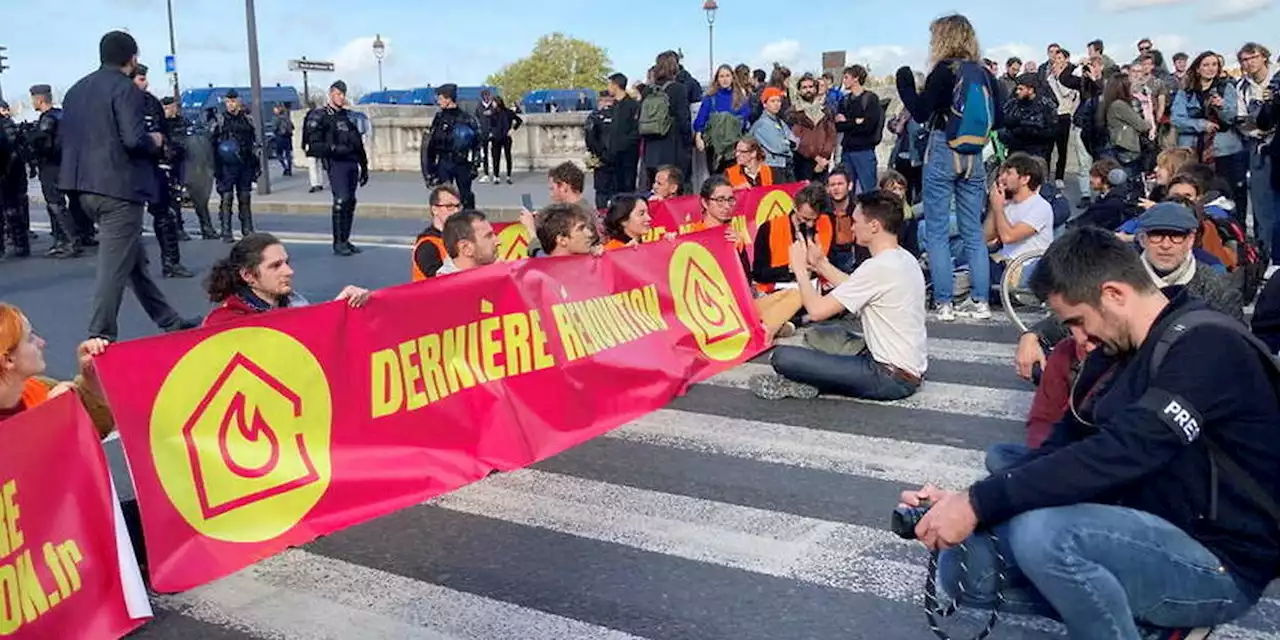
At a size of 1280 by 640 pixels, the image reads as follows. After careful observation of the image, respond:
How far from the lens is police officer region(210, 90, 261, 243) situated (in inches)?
614

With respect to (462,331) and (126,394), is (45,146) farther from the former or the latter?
(126,394)

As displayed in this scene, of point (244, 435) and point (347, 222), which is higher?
point (347, 222)

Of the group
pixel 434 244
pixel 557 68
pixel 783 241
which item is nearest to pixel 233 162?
pixel 783 241

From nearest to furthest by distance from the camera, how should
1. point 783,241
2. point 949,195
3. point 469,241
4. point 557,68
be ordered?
point 469,241, point 949,195, point 783,241, point 557,68

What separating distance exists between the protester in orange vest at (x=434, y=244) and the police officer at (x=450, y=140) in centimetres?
671

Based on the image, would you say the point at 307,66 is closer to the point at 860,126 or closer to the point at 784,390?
the point at 860,126

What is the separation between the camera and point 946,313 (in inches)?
346

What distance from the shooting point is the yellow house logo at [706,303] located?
735 cm

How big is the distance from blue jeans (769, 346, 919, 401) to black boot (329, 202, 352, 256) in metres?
8.05

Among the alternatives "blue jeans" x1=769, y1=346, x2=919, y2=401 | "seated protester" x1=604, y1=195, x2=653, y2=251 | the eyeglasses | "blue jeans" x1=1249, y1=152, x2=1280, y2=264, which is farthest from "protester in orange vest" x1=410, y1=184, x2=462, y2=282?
"blue jeans" x1=1249, y1=152, x2=1280, y2=264

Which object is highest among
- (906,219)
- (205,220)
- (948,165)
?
(948,165)

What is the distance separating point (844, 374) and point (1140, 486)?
3.68 metres

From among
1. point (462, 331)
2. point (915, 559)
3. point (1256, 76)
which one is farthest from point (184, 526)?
point (1256, 76)

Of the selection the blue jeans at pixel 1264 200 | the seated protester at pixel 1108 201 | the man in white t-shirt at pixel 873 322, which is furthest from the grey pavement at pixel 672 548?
the blue jeans at pixel 1264 200
